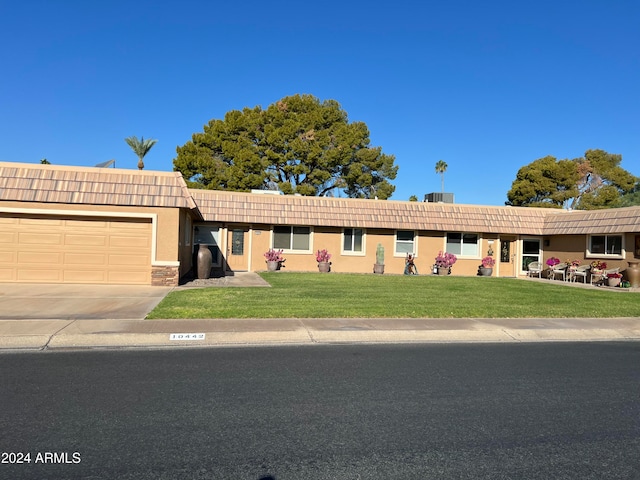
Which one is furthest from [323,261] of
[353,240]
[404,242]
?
[404,242]

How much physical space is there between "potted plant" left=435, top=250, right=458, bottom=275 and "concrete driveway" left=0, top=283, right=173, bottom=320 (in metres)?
14.5

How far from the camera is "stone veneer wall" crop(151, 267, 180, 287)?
16484 millimetres

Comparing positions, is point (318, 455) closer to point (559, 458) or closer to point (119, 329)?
point (559, 458)

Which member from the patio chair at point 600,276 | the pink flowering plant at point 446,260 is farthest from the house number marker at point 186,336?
the patio chair at point 600,276

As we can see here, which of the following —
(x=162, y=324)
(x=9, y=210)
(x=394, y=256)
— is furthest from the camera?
(x=394, y=256)

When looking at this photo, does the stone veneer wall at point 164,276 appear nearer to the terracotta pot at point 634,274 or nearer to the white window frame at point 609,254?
the terracotta pot at point 634,274

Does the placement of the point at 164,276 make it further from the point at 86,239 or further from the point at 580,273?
the point at 580,273

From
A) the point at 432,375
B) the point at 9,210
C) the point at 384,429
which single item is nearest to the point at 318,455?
the point at 384,429

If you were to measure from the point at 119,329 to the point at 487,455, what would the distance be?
22.8 feet

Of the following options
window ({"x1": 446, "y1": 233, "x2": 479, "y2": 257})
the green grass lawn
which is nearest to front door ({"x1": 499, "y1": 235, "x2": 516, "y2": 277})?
window ({"x1": 446, "y1": 233, "x2": 479, "y2": 257})

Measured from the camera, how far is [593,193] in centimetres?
4391

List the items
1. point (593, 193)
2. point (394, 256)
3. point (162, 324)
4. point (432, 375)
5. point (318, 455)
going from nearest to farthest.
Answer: point (318, 455) → point (432, 375) → point (162, 324) → point (394, 256) → point (593, 193)

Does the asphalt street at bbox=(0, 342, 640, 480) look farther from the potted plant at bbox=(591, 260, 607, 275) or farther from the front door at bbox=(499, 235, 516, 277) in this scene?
the front door at bbox=(499, 235, 516, 277)

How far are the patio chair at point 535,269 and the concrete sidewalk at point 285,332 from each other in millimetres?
15472
